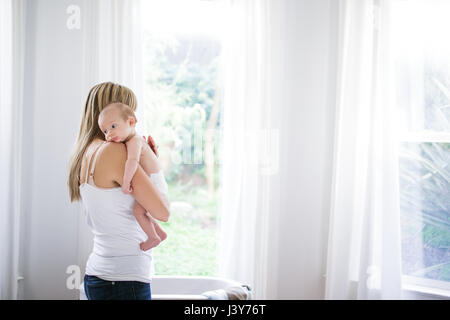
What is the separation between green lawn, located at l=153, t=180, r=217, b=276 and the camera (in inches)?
119

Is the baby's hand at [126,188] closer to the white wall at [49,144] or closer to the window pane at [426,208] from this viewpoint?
the white wall at [49,144]

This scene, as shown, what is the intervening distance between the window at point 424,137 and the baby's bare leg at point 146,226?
1.45 meters

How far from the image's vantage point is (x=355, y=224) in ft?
7.92

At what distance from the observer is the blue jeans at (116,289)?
151cm

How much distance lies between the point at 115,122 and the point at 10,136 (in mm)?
1116

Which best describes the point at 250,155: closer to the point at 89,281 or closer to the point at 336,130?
the point at 336,130

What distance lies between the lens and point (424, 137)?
2.35 metres

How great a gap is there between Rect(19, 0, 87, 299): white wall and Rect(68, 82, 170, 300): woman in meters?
0.99

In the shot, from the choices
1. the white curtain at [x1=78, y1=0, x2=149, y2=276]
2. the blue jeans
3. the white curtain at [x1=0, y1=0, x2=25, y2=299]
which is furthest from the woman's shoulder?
the white curtain at [x1=0, y1=0, x2=25, y2=299]

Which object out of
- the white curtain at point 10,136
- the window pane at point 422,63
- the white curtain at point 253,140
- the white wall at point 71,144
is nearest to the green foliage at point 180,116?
the white curtain at point 253,140

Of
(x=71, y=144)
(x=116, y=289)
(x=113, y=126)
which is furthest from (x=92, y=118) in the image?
(x=71, y=144)

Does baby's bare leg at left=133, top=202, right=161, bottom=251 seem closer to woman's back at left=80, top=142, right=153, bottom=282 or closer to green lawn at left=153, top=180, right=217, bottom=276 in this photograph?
woman's back at left=80, top=142, right=153, bottom=282

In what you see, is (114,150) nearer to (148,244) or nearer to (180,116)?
(148,244)
